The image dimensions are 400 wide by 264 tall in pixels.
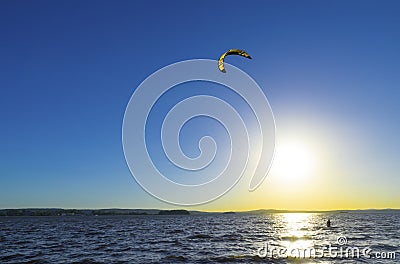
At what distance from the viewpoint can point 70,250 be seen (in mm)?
36875

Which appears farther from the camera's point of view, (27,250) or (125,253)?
(27,250)

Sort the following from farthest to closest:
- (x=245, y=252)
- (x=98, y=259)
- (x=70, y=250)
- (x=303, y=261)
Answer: (x=70, y=250) < (x=245, y=252) < (x=98, y=259) < (x=303, y=261)

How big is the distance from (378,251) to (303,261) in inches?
395

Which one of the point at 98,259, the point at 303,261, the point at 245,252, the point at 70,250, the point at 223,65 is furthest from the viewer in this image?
the point at 70,250

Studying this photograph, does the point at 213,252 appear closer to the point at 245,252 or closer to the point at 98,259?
the point at 245,252

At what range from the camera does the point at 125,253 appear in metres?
34.1

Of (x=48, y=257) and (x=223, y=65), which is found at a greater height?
(x=223, y=65)

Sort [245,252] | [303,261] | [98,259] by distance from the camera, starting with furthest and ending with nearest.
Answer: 1. [245,252]
2. [98,259]
3. [303,261]

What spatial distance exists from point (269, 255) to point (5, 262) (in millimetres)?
22414

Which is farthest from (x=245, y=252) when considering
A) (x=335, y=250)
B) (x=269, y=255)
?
(x=335, y=250)

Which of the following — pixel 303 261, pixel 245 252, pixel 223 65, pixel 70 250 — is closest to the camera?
pixel 223 65

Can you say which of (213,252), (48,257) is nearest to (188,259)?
(213,252)

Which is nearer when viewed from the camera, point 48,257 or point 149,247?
point 48,257

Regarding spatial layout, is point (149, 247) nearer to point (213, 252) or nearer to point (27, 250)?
point (213, 252)
